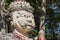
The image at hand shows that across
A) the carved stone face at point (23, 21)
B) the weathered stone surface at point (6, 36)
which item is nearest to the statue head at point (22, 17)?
the carved stone face at point (23, 21)

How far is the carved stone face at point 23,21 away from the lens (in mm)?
4023

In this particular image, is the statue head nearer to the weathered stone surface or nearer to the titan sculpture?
the titan sculpture

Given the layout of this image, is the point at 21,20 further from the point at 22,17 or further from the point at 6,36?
the point at 6,36

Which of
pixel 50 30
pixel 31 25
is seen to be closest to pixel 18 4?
pixel 31 25

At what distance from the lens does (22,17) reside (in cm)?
408

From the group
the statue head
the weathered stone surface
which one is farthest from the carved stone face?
the weathered stone surface

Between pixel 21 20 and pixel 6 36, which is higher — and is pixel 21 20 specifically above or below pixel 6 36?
above

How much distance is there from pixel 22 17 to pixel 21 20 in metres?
0.06

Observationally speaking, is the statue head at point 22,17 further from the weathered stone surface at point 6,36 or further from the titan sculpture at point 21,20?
the weathered stone surface at point 6,36

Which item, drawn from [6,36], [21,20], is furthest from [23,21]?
[6,36]

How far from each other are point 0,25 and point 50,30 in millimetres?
8730

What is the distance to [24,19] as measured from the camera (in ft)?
13.3

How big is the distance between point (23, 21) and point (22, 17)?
0.25 ft

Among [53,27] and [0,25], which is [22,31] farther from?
[53,27]
